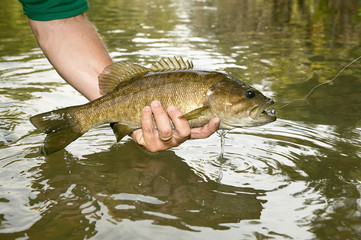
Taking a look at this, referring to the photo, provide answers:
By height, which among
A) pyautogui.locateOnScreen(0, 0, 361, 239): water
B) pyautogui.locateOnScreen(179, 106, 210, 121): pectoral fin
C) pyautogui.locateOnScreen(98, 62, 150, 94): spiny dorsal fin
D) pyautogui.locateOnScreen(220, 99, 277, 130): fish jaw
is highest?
pyautogui.locateOnScreen(98, 62, 150, 94): spiny dorsal fin

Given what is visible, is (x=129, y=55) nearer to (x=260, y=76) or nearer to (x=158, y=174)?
(x=260, y=76)

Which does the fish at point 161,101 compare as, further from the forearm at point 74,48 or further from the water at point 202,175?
the water at point 202,175

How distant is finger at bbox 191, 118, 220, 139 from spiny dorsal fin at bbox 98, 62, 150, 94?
64 cm

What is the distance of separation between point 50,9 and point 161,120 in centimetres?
132

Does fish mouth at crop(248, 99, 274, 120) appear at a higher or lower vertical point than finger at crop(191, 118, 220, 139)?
higher

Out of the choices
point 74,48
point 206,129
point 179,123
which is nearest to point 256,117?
point 206,129

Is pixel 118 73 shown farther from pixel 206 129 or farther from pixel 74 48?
pixel 206 129

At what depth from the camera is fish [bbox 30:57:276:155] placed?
3564mm

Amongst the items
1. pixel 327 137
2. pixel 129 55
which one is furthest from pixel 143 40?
pixel 327 137

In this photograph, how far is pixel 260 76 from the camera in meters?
7.75

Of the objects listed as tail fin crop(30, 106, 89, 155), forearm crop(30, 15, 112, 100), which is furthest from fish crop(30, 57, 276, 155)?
forearm crop(30, 15, 112, 100)

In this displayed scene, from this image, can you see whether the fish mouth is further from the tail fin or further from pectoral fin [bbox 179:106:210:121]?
the tail fin

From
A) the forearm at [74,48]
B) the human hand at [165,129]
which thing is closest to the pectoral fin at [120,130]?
the human hand at [165,129]

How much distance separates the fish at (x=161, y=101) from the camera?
3564 mm
